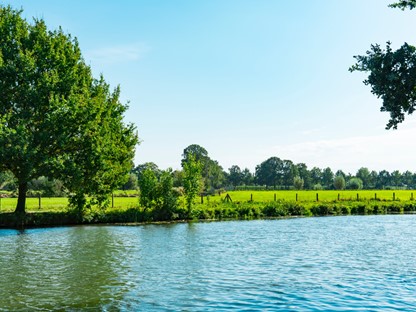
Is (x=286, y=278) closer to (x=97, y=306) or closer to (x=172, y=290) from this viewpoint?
(x=172, y=290)

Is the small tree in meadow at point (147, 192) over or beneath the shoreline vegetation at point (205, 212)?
over

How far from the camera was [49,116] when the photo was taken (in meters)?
43.4

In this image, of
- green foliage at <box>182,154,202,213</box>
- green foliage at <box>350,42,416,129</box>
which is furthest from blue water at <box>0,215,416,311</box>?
green foliage at <box>182,154,202,213</box>

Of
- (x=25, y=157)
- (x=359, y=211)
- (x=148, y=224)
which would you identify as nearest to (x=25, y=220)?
(x=25, y=157)

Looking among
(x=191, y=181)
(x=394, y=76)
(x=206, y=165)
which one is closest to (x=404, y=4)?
(x=394, y=76)

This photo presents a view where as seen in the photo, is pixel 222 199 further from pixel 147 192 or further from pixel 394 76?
pixel 394 76

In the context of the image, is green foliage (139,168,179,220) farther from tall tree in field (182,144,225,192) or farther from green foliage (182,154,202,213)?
tall tree in field (182,144,225,192)

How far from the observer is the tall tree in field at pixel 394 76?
Result: 481 inches

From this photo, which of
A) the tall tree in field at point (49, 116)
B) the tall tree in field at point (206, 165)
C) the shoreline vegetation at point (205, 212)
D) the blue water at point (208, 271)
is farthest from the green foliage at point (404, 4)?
the tall tree in field at point (206, 165)

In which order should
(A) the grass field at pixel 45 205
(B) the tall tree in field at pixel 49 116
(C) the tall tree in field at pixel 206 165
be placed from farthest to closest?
1. (C) the tall tree in field at pixel 206 165
2. (A) the grass field at pixel 45 205
3. (B) the tall tree in field at pixel 49 116

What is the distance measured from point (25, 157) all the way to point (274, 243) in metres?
24.2

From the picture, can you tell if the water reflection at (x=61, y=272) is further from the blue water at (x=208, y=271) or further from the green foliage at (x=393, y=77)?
the green foliage at (x=393, y=77)

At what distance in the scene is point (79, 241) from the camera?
1347 inches

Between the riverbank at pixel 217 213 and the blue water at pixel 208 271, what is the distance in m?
8.23
